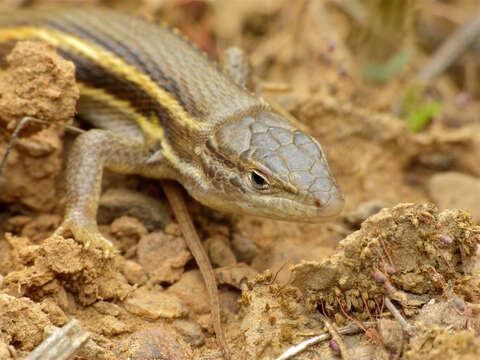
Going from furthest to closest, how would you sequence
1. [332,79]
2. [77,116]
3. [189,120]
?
[332,79] → [77,116] → [189,120]

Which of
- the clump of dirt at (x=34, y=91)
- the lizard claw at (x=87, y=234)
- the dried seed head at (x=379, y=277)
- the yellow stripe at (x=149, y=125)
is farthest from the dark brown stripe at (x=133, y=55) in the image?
the dried seed head at (x=379, y=277)

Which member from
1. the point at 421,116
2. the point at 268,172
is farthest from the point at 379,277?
the point at 421,116

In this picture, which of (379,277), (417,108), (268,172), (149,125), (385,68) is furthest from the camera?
(385,68)

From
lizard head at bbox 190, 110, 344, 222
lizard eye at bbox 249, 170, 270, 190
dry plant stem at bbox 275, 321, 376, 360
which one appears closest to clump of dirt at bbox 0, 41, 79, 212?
lizard head at bbox 190, 110, 344, 222

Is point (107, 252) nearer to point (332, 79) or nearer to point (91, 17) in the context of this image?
point (91, 17)

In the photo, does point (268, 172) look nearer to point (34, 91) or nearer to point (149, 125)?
point (149, 125)

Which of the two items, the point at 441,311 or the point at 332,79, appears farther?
the point at 332,79

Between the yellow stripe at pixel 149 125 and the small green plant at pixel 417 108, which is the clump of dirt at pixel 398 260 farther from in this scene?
the small green plant at pixel 417 108

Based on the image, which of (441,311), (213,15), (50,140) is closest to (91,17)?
(50,140)
